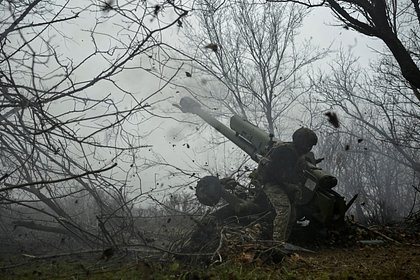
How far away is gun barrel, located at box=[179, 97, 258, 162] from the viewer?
7009 mm

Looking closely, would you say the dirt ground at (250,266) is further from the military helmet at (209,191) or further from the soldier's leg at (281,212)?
the military helmet at (209,191)

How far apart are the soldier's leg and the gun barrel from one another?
132 centimetres

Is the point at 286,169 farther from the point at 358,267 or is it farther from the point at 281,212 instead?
the point at 358,267

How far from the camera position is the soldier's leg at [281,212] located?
184 inches

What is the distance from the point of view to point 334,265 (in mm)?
3457

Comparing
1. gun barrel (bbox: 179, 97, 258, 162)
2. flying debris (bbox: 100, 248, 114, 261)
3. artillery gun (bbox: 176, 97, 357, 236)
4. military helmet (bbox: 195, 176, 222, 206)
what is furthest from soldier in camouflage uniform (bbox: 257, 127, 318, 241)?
flying debris (bbox: 100, 248, 114, 261)

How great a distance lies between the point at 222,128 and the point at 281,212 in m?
3.12

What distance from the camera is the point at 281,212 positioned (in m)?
4.96

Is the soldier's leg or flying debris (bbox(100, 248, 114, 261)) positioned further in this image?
the soldier's leg

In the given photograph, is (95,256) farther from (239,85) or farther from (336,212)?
(239,85)

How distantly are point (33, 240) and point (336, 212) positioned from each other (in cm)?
477

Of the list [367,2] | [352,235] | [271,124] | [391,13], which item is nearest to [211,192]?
[352,235]

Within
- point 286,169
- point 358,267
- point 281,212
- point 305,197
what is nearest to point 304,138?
point 286,169

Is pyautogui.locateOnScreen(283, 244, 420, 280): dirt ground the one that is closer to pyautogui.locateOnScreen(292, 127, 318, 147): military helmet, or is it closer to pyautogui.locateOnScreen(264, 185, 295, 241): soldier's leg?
pyautogui.locateOnScreen(264, 185, 295, 241): soldier's leg
